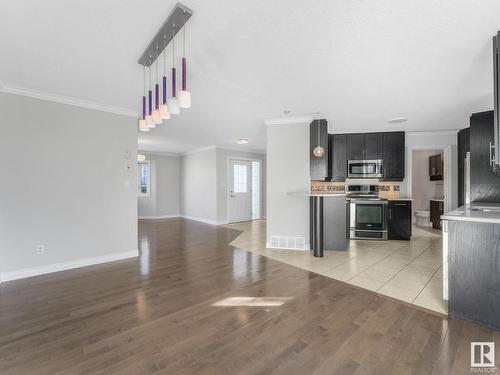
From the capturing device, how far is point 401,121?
4402 millimetres

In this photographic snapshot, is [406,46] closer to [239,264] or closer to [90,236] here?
[239,264]

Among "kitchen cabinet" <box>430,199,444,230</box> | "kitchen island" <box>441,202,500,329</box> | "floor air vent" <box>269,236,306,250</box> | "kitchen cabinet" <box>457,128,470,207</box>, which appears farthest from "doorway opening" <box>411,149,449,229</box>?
"kitchen island" <box>441,202,500,329</box>

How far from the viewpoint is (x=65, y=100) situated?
3240 millimetres

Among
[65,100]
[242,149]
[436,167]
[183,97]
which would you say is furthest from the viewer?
[242,149]

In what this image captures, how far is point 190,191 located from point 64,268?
505 centimetres

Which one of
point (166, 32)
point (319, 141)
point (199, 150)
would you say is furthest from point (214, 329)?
point (199, 150)

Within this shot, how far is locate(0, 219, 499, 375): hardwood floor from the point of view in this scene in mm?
1550

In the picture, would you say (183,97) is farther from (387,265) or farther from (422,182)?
(422,182)

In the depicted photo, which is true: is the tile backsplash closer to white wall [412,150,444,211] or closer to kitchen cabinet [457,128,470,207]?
kitchen cabinet [457,128,470,207]

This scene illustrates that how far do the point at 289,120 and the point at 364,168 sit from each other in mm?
2281

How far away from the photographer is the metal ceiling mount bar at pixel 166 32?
157 cm

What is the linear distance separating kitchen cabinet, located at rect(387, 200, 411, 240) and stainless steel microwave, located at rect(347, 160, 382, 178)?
710 millimetres

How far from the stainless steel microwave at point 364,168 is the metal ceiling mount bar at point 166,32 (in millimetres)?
4564

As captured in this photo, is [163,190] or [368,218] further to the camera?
[163,190]
